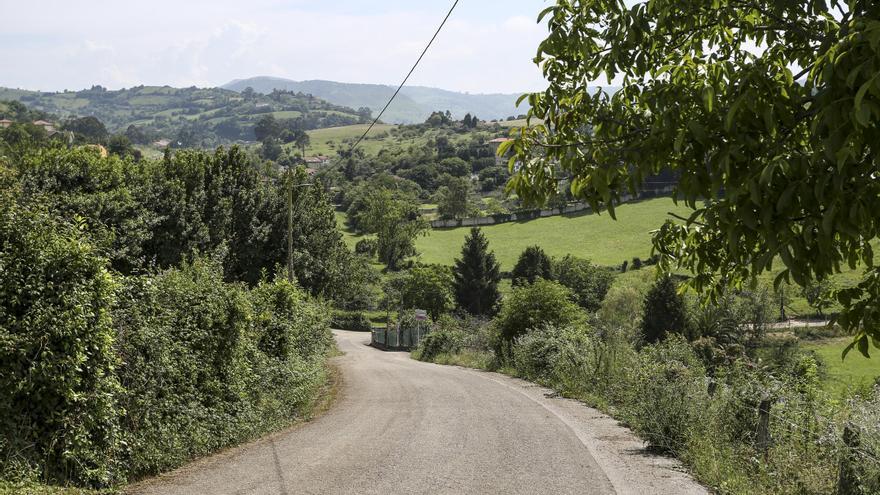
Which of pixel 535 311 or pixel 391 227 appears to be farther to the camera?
pixel 391 227

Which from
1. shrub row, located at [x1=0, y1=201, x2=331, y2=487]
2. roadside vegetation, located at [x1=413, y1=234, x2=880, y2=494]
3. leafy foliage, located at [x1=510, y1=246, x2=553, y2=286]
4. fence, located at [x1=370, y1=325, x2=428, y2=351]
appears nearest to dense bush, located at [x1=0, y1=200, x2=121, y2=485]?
shrub row, located at [x1=0, y1=201, x2=331, y2=487]

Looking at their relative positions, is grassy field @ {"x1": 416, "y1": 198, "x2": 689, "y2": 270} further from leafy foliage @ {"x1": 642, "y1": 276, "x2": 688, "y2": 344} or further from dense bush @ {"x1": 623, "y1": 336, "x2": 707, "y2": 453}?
dense bush @ {"x1": 623, "y1": 336, "x2": 707, "y2": 453}

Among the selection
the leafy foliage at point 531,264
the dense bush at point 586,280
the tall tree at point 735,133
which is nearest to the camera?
the tall tree at point 735,133

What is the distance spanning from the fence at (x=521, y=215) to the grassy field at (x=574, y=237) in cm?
185

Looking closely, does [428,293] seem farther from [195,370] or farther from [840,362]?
[195,370]

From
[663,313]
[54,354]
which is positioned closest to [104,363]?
[54,354]

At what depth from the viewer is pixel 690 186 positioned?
434cm

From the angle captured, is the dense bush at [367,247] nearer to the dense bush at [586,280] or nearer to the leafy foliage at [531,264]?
the leafy foliage at [531,264]

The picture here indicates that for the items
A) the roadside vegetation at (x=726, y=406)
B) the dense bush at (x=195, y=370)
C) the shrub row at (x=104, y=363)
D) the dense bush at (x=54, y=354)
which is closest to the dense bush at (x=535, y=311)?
the roadside vegetation at (x=726, y=406)

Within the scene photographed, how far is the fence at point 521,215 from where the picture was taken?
11425cm

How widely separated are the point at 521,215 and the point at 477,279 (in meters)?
35.1

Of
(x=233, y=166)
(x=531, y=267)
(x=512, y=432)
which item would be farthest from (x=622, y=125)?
(x=531, y=267)

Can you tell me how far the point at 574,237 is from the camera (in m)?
103

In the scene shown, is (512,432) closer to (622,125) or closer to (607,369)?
(607,369)
